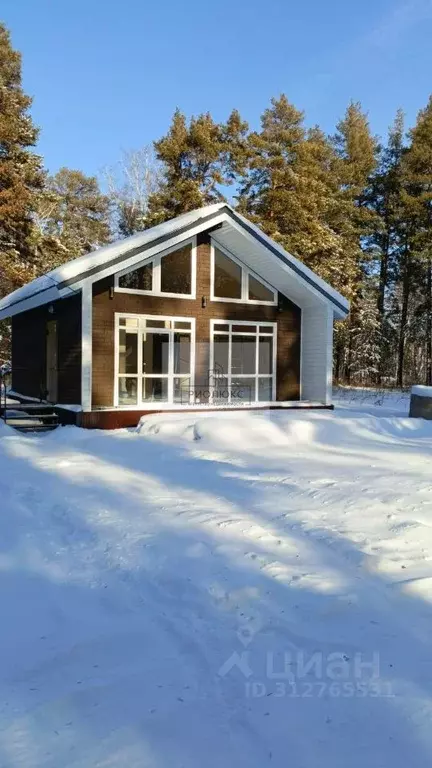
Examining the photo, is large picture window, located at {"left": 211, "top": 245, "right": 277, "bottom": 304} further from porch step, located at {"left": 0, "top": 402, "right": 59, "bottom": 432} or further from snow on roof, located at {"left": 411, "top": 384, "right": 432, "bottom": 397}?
porch step, located at {"left": 0, "top": 402, "right": 59, "bottom": 432}

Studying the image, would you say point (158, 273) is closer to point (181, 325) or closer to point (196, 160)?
point (181, 325)

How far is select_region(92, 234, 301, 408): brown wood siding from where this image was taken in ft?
37.2

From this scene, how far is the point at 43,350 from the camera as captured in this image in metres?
13.6

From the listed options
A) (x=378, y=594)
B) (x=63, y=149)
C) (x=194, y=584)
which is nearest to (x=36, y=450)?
(x=194, y=584)

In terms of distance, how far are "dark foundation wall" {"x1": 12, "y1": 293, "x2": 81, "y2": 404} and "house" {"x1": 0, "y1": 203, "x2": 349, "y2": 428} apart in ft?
0.15

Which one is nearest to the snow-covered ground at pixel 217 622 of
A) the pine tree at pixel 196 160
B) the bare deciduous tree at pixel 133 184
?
the pine tree at pixel 196 160

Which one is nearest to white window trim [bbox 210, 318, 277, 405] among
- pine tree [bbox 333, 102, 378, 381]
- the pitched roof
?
the pitched roof

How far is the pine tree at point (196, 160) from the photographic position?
22609 mm

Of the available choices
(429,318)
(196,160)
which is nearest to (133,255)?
(196,160)

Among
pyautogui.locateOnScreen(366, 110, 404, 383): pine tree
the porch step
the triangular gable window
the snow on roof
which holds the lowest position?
the porch step

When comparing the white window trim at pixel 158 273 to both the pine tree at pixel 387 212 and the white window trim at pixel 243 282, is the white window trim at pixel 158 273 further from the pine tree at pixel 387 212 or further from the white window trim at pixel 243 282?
the pine tree at pixel 387 212

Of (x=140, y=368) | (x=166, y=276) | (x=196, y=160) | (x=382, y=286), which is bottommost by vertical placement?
(x=140, y=368)

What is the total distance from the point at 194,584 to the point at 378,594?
118cm

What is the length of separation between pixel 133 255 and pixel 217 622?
905 cm
